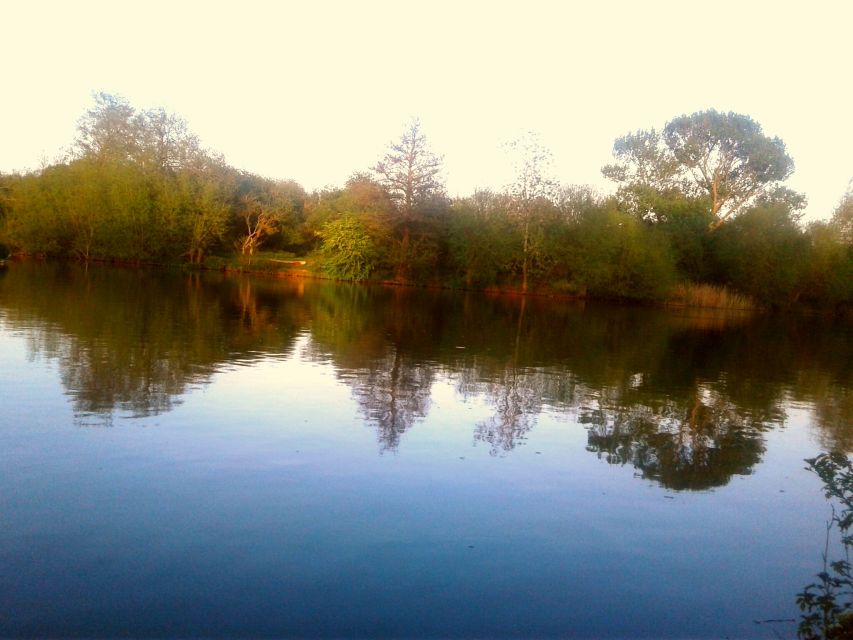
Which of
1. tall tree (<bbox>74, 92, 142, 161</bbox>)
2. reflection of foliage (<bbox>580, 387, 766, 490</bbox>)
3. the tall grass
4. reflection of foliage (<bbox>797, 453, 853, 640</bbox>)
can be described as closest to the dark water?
reflection of foliage (<bbox>580, 387, 766, 490</bbox>)

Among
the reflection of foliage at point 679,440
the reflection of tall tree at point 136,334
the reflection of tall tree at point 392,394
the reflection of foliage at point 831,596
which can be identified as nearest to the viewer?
the reflection of foliage at point 831,596

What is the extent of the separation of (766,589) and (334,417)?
5902 millimetres

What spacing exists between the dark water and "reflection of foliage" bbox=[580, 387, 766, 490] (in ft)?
0.20

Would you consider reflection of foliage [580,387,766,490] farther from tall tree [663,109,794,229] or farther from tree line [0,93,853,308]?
tall tree [663,109,794,229]

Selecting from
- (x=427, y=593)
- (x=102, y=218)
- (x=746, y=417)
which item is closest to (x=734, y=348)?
(x=746, y=417)

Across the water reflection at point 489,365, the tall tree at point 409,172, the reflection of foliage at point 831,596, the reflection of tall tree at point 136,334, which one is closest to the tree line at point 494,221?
the tall tree at point 409,172

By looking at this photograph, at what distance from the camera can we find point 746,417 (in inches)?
478

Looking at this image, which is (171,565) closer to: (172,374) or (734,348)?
(172,374)

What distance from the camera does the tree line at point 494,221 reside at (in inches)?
1906

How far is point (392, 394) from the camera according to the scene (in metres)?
11.8

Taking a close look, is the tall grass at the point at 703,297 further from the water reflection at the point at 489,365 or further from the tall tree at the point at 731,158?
the water reflection at the point at 489,365

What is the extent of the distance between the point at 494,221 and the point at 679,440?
1683 inches

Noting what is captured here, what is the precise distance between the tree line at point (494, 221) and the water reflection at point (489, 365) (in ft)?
65.8

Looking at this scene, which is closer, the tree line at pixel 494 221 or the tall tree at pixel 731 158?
the tree line at pixel 494 221
